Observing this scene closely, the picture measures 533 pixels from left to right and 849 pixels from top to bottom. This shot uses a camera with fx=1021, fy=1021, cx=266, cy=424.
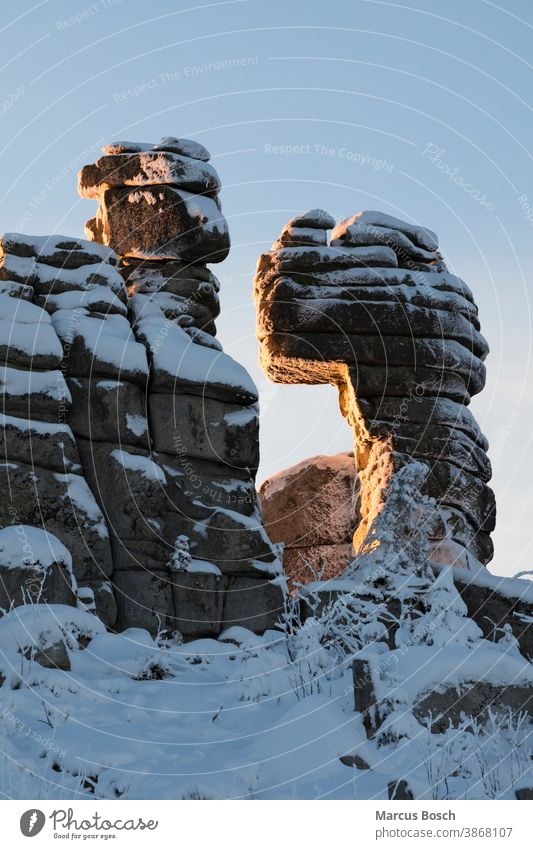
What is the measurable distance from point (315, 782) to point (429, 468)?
76.3 ft

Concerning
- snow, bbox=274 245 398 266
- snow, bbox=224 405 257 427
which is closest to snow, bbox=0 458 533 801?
snow, bbox=224 405 257 427

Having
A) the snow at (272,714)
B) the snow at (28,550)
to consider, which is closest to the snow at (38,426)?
the snow at (28,550)

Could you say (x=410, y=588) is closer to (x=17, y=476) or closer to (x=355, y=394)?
(x=17, y=476)

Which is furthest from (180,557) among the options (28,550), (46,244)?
(46,244)

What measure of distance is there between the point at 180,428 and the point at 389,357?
11.5m

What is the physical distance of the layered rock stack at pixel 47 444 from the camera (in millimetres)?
17266

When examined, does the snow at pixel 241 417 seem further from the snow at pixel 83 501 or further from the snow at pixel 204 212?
the snow at pixel 204 212

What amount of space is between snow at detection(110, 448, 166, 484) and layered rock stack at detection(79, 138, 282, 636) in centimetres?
3

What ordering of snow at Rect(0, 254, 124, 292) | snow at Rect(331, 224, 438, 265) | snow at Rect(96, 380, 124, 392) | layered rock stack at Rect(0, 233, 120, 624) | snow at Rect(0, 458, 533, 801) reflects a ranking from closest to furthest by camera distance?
1. snow at Rect(0, 458, 533, 801)
2. layered rock stack at Rect(0, 233, 120, 624)
3. snow at Rect(96, 380, 124, 392)
4. snow at Rect(0, 254, 124, 292)
5. snow at Rect(331, 224, 438, 265)

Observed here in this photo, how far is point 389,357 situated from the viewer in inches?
1283

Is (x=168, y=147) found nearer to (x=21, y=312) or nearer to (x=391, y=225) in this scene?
(x=21, y=312)

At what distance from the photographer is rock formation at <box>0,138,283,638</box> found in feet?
65.4

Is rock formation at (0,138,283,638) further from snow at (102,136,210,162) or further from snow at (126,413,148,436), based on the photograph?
snow at (102,136,210,162)
